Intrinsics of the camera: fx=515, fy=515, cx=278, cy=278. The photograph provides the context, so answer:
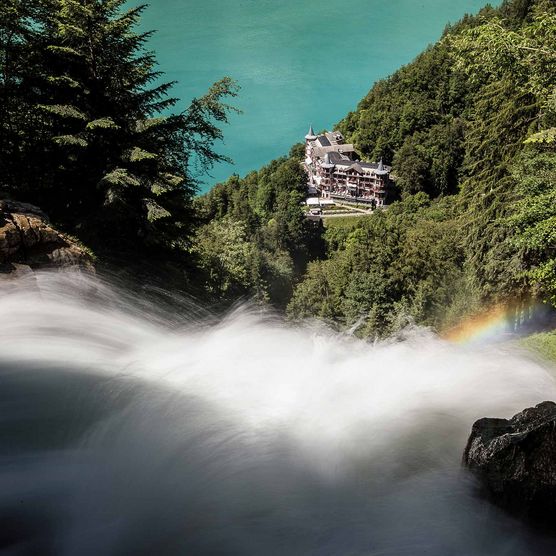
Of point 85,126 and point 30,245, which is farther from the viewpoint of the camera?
point 85,126

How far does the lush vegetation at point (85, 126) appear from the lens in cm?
1157

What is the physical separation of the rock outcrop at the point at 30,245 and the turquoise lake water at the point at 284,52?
235ft

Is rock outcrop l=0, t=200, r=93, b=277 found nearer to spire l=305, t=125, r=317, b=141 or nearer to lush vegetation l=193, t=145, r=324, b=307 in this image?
lush vegetation l=193, t=145, r=324, b=307

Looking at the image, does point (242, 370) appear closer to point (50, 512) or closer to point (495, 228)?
point (50, 512)

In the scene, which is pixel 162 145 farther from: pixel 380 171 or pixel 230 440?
pixel 380 171

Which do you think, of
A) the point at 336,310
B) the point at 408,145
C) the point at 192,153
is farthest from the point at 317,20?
the point at 192,153

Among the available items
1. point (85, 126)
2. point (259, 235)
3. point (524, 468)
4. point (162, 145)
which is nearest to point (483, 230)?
point (162, 145)

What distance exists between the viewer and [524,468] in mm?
4895

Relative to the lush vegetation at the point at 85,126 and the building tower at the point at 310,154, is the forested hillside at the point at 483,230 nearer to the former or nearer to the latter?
the lush vegetation at the point at 85,126

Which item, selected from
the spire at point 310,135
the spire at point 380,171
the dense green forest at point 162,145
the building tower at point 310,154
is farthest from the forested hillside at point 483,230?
the building tower at point 310,154

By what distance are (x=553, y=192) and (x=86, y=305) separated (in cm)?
941

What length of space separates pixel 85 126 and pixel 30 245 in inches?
167

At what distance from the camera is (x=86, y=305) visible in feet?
27.6

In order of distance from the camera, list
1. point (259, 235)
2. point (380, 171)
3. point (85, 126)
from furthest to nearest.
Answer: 1. point (380, 171)
2. point (259, 235)
3. point (85, 126)
